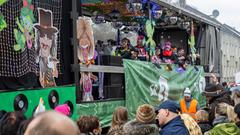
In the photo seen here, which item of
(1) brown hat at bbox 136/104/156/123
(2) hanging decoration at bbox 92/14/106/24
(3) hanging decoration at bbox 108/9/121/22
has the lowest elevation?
(1) brown hat at bbox 136/104/156/123

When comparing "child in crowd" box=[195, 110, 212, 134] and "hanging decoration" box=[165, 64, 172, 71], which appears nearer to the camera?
"child in crowd" box=[195, 110, 212, 134]

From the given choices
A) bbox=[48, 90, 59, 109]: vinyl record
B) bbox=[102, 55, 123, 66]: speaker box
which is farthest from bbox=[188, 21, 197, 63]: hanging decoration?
bbox=[48, 90, 59, 109]: vinyl record

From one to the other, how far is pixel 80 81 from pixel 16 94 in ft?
7.07

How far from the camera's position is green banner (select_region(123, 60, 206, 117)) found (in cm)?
1006

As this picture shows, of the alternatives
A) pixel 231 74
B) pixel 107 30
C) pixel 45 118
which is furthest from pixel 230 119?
pixel 231 74

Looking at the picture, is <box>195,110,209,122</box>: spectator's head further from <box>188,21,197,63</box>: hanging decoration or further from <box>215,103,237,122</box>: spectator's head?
<box>188,21,197,63</box>: hanging decoration

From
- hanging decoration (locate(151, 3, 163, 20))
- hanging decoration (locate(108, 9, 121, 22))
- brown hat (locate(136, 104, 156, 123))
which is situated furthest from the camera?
hanging decoration (locate(108, 9, 121, 22))

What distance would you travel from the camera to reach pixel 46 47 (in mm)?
7227

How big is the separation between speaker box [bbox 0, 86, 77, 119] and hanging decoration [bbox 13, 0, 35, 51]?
0.70 metres

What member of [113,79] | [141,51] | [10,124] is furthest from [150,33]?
[10,124]

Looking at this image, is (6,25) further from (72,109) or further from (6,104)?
(72,109)

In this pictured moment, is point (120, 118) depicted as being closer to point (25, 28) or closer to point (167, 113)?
point (167, 113)

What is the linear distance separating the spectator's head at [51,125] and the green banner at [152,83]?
806 centimetres

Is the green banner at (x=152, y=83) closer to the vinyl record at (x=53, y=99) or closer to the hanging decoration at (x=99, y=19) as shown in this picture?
the vinyl record at (x=53, y=99)
